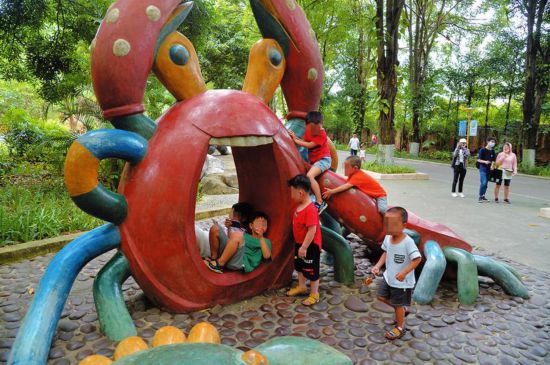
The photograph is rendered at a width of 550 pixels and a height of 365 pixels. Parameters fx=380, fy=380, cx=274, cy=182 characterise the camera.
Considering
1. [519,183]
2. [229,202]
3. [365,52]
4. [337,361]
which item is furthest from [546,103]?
[337,361]

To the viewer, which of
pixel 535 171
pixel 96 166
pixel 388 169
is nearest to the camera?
pixel 96 166

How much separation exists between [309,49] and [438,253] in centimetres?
220

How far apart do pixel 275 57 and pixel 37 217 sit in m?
3.79

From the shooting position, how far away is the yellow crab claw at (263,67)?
3430 mm

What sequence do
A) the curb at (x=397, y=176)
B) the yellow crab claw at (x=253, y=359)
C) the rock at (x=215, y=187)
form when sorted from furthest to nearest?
the curb at (x=397, y=176) → the rock at (x=215, y=187) → the yellow crab claw at (x=253, y=359)

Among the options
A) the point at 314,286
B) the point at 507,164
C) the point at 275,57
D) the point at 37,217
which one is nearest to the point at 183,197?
the point at 314,286

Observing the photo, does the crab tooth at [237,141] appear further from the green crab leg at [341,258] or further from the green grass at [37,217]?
the green grass at [37,217]

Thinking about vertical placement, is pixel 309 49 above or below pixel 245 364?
above

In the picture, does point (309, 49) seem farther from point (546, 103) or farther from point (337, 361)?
point (546, 103)

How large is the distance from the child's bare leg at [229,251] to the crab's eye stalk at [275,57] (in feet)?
5.41

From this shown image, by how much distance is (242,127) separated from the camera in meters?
2.92

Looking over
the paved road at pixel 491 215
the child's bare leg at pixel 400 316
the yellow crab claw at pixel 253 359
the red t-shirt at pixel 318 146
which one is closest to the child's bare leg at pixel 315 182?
the red t-shirt at pixel 318 146

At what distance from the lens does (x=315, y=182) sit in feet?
11.3

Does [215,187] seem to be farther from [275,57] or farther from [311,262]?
[311,262]
